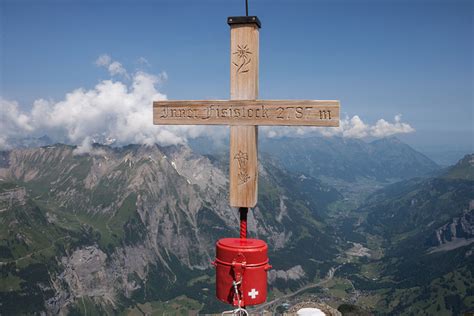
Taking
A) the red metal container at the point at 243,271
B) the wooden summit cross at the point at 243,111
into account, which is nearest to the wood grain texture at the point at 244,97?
the wooden summit cross at the point at 243,111

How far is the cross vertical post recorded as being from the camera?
10109 mm

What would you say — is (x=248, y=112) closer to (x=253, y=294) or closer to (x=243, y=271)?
(x=243, y=271)

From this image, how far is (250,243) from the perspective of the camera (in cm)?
968

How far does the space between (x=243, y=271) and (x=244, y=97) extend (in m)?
3.80

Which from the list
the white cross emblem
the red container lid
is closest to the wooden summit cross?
the red container lid

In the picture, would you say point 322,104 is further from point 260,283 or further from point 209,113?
point 260,283

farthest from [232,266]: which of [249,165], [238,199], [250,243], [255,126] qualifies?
[255,126]

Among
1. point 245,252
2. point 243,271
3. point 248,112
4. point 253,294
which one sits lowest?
point 253,294

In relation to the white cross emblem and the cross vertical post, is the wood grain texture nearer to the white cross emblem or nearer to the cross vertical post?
the cross vertical post

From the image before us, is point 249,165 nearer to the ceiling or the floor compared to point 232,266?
nearer to the ceiling

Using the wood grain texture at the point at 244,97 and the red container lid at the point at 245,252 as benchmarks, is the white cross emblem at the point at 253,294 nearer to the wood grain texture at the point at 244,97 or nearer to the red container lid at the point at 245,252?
the red container lid at the point at 245,252

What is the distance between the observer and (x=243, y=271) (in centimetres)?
929

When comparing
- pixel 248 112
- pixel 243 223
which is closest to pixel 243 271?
pixel 243 223

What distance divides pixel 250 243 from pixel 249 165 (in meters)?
1.74
